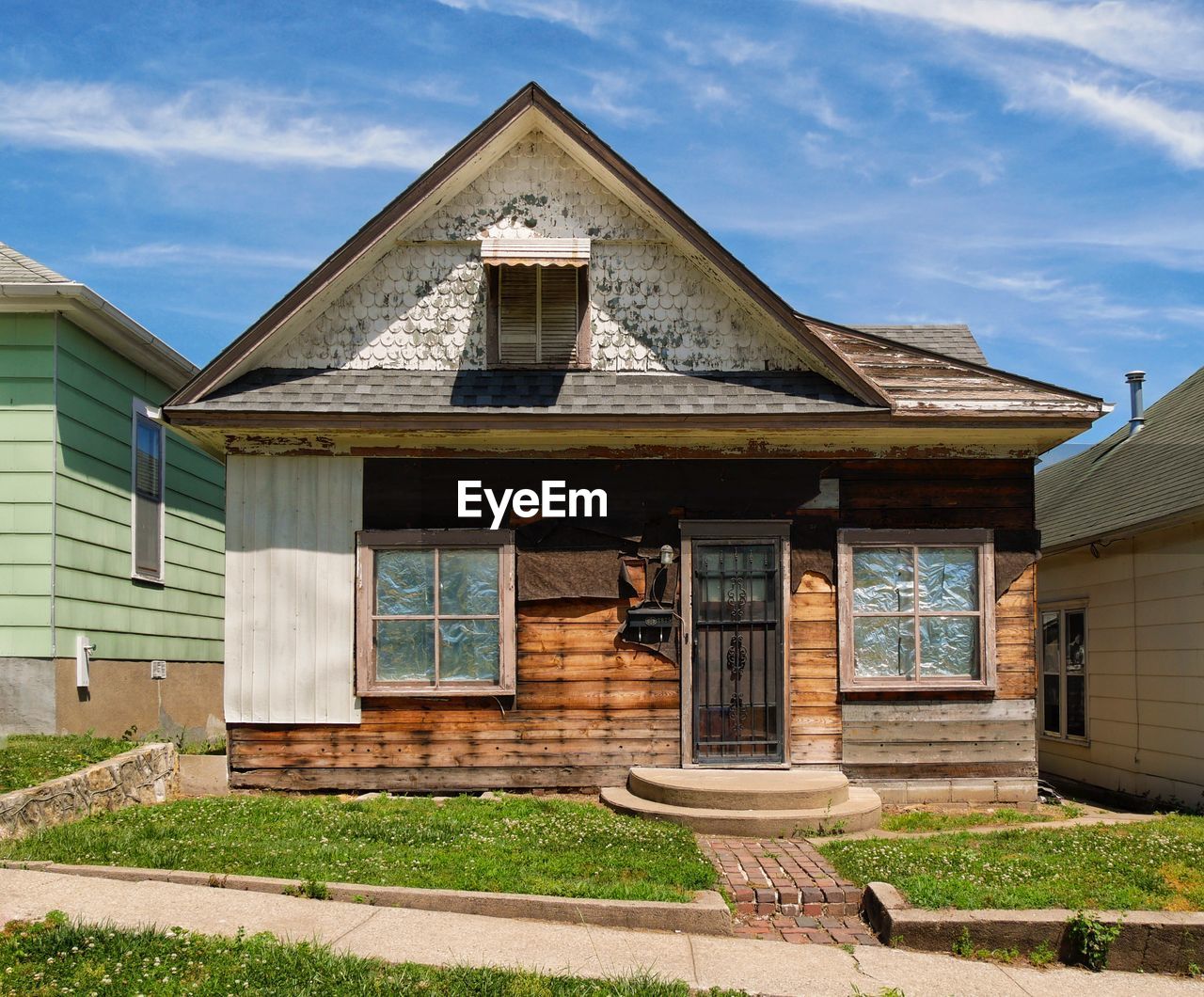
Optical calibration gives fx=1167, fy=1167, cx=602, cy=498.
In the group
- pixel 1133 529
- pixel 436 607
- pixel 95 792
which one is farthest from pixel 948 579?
pixel 95 792

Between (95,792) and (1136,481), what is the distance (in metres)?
12.5

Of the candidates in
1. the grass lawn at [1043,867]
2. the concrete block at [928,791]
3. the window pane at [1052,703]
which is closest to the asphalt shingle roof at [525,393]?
the concrete block at [928,791]

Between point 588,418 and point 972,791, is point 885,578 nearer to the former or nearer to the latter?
point 972,791

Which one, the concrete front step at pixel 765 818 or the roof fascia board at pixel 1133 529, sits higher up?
the roof fascia board at pixel 1133 529

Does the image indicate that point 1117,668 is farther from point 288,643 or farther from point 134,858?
point 134,858

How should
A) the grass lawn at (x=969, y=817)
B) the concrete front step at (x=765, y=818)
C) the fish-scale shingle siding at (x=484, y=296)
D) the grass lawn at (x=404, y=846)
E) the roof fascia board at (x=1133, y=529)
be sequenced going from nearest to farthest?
the grass lawn at (x=404, y=846) → the concrete front step at (x=765, y=818) → the grass lawn at (x=969, y=817) → the fish-scale shingle siding at (x=484, y=296) → the roof fascia board at (x=1133, y=529)

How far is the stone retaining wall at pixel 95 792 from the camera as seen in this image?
8.34m

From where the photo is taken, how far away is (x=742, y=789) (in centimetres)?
981

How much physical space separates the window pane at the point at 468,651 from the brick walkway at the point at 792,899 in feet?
10.7

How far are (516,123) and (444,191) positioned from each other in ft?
3.16

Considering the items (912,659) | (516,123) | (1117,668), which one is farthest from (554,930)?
(1117,668)

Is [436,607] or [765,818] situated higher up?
[436,607]

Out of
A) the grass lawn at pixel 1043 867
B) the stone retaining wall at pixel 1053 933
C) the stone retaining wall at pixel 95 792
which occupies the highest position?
the stone retaining wall at pixel 95 792

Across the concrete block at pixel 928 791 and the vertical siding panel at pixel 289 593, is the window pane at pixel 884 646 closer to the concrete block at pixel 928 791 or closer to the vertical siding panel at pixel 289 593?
the concrete block at pixel 928 791
